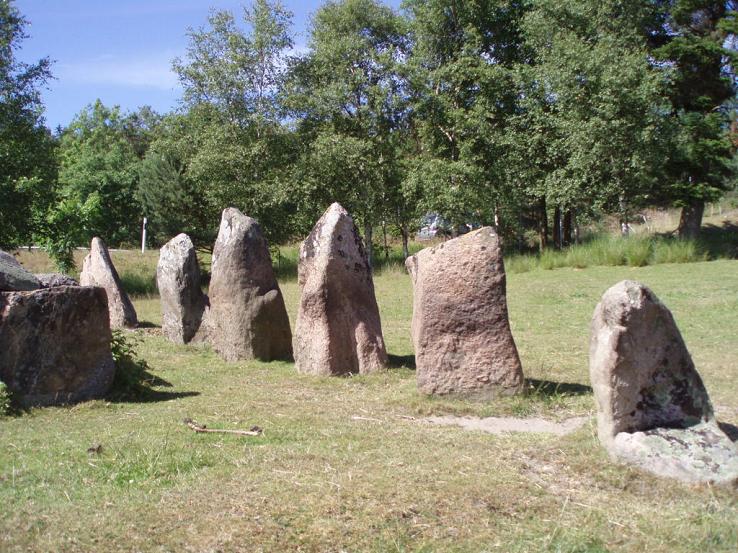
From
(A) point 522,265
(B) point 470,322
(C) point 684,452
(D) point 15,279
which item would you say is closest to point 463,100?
(A) point 522,265

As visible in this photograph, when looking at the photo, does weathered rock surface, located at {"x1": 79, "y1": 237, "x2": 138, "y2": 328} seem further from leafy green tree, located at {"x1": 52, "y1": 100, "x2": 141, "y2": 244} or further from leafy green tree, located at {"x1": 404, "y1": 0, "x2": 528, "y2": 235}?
Answer: leafy green tree, located at {"x1": 404, "y1": 0, "x2": 528, "y2": 235}

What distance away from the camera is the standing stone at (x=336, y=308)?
1080 cm

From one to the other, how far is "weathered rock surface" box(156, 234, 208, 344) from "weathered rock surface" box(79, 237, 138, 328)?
221cm

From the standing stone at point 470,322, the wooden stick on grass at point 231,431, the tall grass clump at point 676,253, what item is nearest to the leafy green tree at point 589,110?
the tall grass clump at point 676,253

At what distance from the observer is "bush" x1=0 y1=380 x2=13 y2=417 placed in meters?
8.01

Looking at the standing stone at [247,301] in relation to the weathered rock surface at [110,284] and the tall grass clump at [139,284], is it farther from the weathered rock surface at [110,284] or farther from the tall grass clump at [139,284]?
the tall grass clump at [139,284]

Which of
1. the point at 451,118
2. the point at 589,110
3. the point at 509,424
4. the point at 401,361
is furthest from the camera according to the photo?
the point at 451,118

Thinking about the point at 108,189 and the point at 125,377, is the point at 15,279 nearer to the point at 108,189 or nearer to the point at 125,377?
the point at 125,377

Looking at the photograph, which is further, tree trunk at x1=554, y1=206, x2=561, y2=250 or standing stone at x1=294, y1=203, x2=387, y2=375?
tree trunk at x1=554, y1=206, x2=561, y2=250

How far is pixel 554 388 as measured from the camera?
933cm

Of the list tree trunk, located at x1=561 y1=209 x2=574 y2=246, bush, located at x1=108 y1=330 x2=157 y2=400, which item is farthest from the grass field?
tree trunk, located at x1=561 y1=209 x2=574 y2=246

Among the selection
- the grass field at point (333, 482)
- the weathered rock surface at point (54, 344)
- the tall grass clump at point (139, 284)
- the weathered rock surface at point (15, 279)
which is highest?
the tall grass clump at point (139, 284)

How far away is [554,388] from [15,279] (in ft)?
20.2

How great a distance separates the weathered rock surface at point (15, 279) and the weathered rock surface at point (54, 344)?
13 cm
